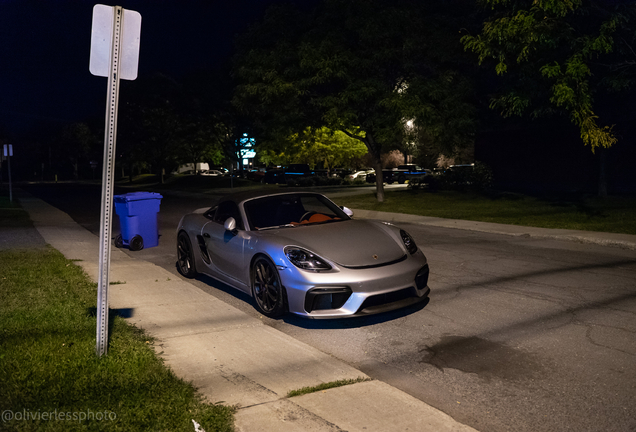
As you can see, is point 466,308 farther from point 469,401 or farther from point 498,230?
point 498,230

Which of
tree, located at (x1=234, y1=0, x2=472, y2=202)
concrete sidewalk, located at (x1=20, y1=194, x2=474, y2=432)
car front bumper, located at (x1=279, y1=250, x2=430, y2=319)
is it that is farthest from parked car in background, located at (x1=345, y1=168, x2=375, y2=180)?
car front bumper, located at (x1=279, y1=250, x2=430, y2=319)

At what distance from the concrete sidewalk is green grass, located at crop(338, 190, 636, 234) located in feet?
38.7

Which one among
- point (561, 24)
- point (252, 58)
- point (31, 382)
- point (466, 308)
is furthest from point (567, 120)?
point (31, 382)

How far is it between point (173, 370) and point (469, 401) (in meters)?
2.34

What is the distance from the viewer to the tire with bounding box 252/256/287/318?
234 inches

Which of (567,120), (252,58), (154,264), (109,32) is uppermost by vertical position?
(252,58)

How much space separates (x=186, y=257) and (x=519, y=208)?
608 inches

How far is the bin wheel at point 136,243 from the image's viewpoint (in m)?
11.4

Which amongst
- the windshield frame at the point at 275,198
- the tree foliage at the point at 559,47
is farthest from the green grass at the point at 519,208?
the windshield frame at the point at 275,198

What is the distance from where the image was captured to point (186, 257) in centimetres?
844

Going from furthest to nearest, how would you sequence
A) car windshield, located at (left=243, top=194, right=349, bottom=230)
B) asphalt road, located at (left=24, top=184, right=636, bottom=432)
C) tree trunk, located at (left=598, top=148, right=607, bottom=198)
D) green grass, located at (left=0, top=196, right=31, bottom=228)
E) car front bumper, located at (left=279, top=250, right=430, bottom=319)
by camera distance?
tree trunk, located at (left=598, top=148, right=607, bottom=198) < green grass, located at (left=0, top=196, right=31, bottom=228) < car windshield, located at (left=243, top=194, right=349, bottom=230) < car front bumper, located at (left=279, top=250, right=430, bottom=319) < asphalt road, located at (left=24, top=184, right=636, bottom=432)

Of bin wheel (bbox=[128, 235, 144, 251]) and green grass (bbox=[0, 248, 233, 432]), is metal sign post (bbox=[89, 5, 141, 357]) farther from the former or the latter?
bin wheel (bbox=[128, 235, 144, 251])

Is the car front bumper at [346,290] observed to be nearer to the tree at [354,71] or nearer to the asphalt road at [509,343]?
the asphalt road at [509,343]

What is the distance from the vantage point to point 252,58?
23234 millimetres
